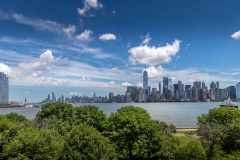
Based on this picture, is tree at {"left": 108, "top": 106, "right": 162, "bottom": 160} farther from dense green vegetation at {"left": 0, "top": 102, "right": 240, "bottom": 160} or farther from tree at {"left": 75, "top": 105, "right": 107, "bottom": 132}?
tree at {"left": 75, "top": 105, "right": 107, "bottom": 132}

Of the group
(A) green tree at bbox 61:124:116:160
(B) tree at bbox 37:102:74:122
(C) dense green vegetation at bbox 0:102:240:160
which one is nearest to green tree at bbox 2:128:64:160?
(C) dense green vegetation at bbox 0:102:240:160

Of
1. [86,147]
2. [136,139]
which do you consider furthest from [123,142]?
[86,147]

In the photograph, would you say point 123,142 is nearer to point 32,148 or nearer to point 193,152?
point 193,152

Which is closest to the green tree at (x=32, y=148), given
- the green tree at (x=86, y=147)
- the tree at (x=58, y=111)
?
the green tree at (x=86, y=147)

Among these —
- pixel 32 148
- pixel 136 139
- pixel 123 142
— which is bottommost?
pixel 123 142

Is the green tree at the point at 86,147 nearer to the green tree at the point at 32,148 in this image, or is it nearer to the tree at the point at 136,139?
the green tree at the point at 32,148

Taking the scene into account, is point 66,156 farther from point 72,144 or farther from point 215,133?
point 215,133
